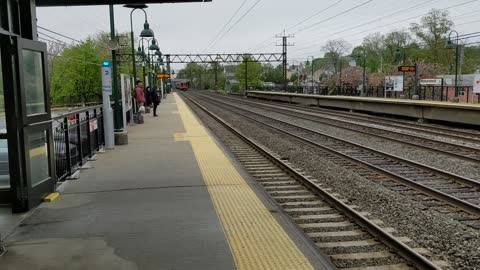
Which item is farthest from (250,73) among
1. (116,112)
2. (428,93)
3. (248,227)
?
(248,227)

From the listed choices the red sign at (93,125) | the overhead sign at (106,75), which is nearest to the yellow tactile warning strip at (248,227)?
the red sign at (93,125)

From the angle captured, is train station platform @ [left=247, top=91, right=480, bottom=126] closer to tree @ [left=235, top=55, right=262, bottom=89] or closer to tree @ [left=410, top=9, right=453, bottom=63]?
tree @ [left=410, top=9, right=453, bottom=63]

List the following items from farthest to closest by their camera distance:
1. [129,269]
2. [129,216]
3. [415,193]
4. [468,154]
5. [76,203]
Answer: [468,154], [415,193], [76,203], [129,216], [129,269]

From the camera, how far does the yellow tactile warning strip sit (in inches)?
178

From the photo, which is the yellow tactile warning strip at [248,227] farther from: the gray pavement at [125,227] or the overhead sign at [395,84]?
the overhead sign at [395,84]

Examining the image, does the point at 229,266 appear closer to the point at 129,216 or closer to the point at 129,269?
the point at 129,269

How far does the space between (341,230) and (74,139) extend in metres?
5.90

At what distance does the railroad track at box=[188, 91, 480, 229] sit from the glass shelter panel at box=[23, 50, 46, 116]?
5.69 metres

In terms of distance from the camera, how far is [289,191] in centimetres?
831

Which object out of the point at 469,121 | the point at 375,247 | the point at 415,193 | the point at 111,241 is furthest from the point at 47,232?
the point at 469,121

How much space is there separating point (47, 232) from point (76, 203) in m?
1.40

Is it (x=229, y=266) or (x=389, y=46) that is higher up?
(x=389, y=46)

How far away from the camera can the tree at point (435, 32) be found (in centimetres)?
7075

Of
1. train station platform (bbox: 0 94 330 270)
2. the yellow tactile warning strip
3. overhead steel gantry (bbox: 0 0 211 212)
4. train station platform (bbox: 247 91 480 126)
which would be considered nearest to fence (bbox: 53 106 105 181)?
train station platform (bbox: 0 94 330 270)
